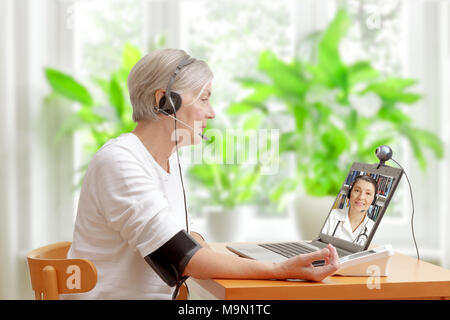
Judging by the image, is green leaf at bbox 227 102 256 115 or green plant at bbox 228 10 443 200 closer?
green plant at bbox 228 10 443 200

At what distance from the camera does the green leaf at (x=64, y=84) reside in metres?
2.54

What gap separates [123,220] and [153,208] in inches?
3.0

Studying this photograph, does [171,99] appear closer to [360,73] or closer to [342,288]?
[342,288]

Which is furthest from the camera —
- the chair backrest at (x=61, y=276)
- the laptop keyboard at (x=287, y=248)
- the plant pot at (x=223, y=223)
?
the plant pot at (x=223, y=223)

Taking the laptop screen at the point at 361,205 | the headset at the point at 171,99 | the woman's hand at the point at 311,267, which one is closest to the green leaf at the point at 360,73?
the laptop screen at the point at 361,205

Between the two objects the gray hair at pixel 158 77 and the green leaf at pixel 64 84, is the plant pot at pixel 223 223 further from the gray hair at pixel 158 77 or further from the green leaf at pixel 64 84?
the gray hair at pixel 158 77

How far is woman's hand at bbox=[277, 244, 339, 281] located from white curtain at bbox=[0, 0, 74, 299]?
1868mm

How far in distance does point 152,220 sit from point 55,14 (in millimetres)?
2121

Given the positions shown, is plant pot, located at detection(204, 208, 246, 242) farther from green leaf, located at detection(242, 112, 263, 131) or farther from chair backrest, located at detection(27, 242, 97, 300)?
chair backrest, located at detection(27, 242, 97, 300)

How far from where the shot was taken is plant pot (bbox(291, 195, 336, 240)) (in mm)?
2484

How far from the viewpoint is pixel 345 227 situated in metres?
1.20

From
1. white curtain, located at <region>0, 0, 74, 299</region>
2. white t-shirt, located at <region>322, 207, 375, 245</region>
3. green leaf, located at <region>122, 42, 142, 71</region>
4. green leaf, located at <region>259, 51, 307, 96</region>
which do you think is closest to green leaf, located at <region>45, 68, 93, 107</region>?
white curtain, located at <region>0, 0, 74, 299</region>

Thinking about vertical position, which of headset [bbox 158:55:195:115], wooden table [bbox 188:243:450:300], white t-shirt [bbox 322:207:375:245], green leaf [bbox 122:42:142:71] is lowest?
wooden table [bbox 188:243:450:300]
